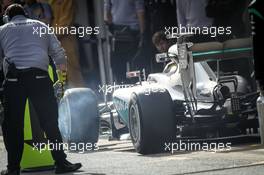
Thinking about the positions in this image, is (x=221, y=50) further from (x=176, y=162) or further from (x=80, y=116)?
(x=80, y=116)

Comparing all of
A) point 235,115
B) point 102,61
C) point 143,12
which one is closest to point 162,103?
point 235,115

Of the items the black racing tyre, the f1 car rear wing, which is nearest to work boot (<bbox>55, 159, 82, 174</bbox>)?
the black racing tyre

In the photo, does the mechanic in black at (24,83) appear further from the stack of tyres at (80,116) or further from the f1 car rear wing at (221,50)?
the stack of tyres at (80,116)

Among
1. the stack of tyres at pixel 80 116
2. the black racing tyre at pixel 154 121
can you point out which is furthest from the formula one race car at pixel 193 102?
the stack of tyres at pixel 80 116

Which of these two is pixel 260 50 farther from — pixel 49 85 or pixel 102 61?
pixel 102 61

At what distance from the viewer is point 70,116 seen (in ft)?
42.7

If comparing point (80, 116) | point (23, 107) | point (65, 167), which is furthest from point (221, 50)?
point (23, 107)

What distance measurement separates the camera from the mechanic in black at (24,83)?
10.4 meters

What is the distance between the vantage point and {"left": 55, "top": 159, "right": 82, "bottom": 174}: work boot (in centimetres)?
1048

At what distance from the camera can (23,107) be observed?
10477mm

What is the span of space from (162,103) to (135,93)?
0.39m

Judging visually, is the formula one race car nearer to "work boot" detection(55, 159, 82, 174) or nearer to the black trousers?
"work boot" detection(55, 159, 82, 174)

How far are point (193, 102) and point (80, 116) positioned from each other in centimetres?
183

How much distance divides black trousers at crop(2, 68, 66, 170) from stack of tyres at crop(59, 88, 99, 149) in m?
2.42
